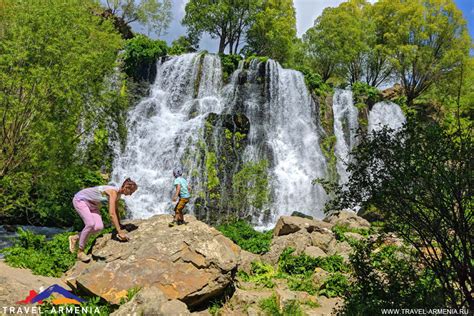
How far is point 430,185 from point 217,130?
1642 cm

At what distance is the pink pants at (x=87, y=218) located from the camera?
20.7 ft

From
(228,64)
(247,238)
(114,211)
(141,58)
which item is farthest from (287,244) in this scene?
(141,58)

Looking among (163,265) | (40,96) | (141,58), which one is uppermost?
(141,58)

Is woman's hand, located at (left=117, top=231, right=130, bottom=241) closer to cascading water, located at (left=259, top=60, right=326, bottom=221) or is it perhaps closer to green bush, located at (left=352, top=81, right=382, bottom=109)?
cascading water, located at (left=259, top=60, right=326, bottom=221)

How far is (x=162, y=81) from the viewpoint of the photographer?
24828 mm

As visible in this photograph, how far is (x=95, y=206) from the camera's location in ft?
21.4

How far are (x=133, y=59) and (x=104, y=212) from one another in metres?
15.6

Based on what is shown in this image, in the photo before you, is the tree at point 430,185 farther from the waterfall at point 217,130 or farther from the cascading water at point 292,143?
the cascading water at point 292,143

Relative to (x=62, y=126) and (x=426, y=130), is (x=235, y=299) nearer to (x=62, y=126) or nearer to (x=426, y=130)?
(x=426, y=130)

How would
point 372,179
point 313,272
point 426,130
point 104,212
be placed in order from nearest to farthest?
→ point 426,130, point 372,179, point 313,272, point 104,212

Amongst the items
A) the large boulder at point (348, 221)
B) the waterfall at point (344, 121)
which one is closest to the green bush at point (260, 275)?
the large boulder at point (348, 221)

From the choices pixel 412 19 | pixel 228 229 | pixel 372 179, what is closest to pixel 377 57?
pixel 412 19

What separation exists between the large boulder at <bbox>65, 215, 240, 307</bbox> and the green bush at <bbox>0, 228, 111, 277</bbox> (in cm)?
56

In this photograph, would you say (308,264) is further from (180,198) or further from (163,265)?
(163,265)
